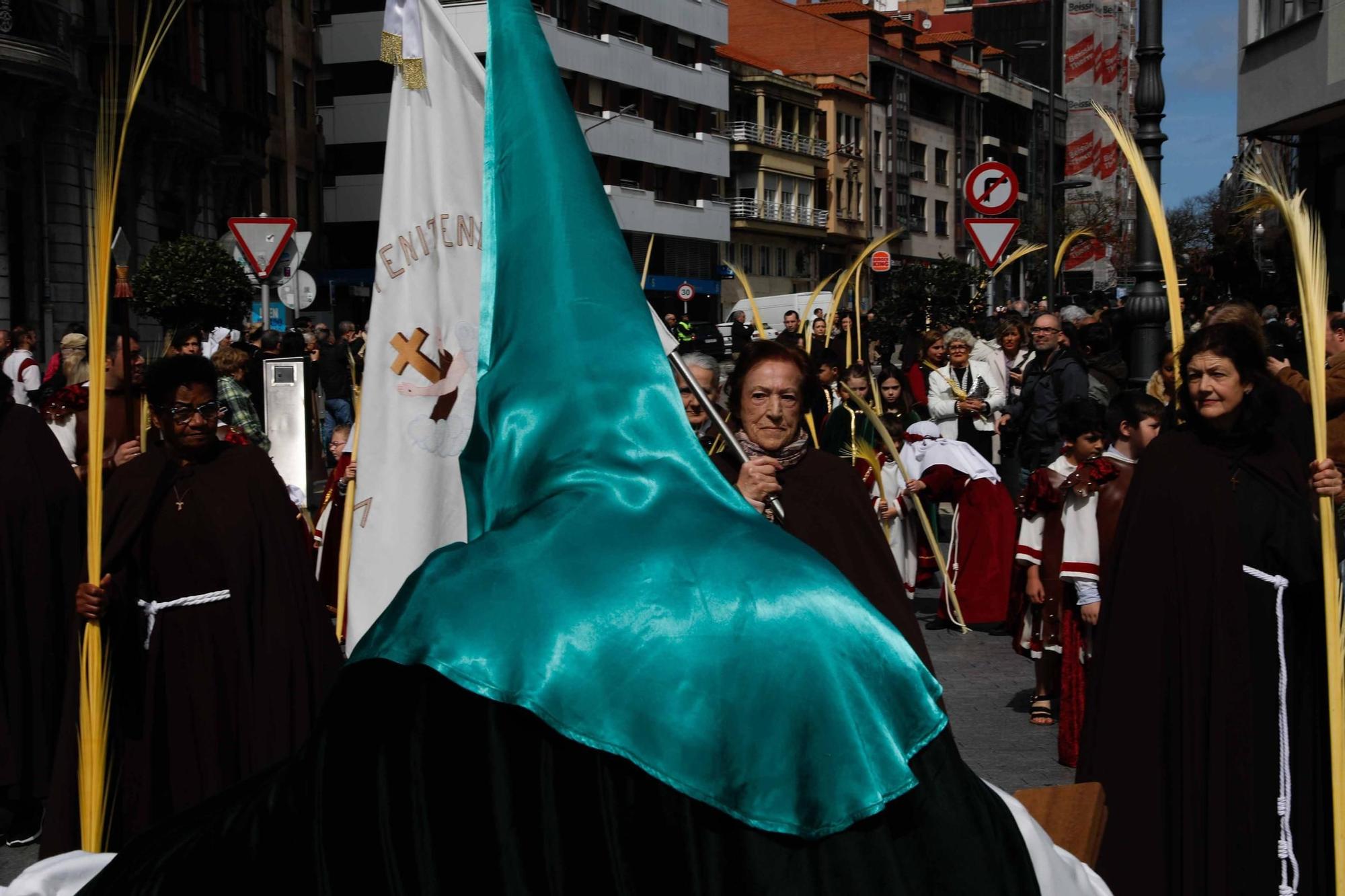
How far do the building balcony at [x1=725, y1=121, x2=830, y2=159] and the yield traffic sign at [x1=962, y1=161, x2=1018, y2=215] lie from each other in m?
52.6

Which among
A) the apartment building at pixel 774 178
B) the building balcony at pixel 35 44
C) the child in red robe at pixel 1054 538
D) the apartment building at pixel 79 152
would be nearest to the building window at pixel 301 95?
the apartment building at pixel 79 152

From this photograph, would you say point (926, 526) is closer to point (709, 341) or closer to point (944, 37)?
point (709, 341)

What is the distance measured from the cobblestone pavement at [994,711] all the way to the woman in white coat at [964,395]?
2821 mm

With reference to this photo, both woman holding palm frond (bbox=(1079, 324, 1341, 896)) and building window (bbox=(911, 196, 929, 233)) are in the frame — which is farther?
building window (bbox=(911, 196, 929, 233))

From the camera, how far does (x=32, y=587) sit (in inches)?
268

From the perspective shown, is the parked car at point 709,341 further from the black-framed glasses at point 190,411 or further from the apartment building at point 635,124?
the apartment building at point 635,124

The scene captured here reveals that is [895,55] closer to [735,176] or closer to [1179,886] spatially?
[735,176]

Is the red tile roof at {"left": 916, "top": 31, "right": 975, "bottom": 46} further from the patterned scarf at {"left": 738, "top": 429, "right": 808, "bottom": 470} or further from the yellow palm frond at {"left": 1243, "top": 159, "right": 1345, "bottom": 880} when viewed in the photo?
the patterned scarf at {"left": 738, "top": 429, "right": 808, "bottom": 470}

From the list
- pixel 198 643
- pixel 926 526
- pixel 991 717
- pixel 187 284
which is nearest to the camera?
pixel 198 643

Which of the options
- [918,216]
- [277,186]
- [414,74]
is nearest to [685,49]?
[277,186]

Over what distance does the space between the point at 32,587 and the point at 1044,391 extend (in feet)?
24.5

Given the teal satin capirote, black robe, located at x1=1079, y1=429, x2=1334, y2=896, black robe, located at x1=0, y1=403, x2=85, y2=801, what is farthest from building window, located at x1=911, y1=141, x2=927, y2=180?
the teal satin capirote

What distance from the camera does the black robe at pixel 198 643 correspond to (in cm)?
550

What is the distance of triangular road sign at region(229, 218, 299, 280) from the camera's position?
14.6 m
